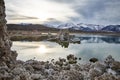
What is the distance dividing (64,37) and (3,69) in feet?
308

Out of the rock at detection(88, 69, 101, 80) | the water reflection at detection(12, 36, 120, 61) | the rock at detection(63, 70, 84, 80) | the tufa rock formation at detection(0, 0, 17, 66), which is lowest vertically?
the water reflection at detection(12, 36, 120, 61)

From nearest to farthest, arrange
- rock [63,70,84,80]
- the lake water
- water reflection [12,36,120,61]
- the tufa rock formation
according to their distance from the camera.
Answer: rock [63,70,84,80], the tufa rock formation, the lake water, water reflection [12,36,120,61]

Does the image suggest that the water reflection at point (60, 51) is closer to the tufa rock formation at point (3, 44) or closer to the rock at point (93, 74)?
the tufa rock formation at point (3, 44)

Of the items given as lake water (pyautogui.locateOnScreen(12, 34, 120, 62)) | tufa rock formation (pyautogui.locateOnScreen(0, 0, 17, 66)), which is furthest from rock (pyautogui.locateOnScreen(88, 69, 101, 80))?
lake water (pyautogui.locateOnScreen(12, 34, 120, 62))

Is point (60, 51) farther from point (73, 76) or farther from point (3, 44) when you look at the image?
point (73, 76)

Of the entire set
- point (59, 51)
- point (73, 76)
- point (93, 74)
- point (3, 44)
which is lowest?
point (59, 51)

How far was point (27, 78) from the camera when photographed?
12758 millimetres

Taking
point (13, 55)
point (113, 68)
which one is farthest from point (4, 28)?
point (113, 68)

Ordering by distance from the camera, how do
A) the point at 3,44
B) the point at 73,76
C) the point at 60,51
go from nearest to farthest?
the point at 73,76
the point at 3,44
the point at 60,51

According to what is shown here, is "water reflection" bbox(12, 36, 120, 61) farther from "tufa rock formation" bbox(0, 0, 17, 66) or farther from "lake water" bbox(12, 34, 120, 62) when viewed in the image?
"tufa rock formation" bbox(0, 0, 17, 66)

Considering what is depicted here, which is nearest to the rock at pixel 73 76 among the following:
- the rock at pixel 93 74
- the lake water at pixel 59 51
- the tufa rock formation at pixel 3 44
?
the rock at pixel 93 74

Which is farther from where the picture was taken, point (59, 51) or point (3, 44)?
point (59, 51)

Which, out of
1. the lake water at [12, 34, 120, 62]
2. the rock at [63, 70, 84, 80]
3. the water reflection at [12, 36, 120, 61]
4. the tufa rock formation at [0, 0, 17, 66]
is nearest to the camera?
the rock at [63, 70, 84, 80]

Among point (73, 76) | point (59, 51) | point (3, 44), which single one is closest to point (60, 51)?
point (59, 51)
